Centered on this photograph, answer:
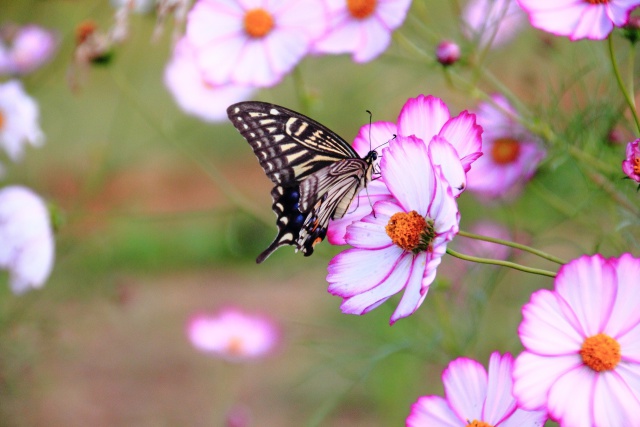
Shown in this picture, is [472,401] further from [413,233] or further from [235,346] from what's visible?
[235,346]

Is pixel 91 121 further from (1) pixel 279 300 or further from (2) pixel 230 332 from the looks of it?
(2) pixel 230 332

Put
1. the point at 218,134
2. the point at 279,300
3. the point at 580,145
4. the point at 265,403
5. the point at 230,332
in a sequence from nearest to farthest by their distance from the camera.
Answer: the point at 580,145 < the point at 230,332 < the point at 265,403 < the point at 279,300 < the point at 218,134

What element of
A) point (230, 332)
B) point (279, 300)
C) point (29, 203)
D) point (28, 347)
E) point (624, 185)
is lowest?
point (279, 300)

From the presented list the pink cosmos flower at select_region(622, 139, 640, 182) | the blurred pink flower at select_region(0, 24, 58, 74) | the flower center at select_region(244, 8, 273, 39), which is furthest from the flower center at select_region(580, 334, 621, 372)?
the blurred pink flower at select_region(0, 24, 58, 74)

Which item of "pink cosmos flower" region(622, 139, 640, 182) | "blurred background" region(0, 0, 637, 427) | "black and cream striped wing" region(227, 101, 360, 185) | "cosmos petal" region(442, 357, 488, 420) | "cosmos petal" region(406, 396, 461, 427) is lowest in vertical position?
"blurred background" region(0, 0, 637, 427)

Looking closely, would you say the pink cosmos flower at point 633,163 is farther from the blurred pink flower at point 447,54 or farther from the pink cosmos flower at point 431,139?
the blurred pink flower at point 447,54

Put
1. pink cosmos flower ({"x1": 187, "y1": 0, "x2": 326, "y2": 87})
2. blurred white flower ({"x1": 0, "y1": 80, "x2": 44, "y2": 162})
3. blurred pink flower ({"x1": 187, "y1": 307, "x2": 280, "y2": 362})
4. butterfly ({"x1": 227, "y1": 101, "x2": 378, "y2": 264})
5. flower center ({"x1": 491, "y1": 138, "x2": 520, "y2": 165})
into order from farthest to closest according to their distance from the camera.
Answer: blurred pink flower ({"x1": 187, "y1": 307, "x2": 280, "y2": 362}), blurred white flower ({"x1": 0, "y1": 80, "x2": 44, "y2": 162}), flower center ({"x1": 491, "y1": 138, "x2": 520, "y2": 165}), pink cosmos flower ({"x1": 187, "y1": 0, "x2": 326, "y2": 87}), butterfly ({"x1": 227, "y1": 101, "x2": 378, "y2": 264})

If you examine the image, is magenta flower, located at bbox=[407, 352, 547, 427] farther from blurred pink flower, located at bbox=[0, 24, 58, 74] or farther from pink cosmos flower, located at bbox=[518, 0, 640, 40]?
blurred pink flower, located at bbox=[0, 24, 58, 74]

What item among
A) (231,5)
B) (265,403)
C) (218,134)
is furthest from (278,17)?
(218,134)
